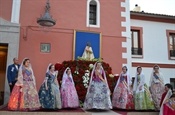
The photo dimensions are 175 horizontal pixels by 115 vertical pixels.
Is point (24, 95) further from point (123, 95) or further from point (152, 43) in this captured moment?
point (152, 43)

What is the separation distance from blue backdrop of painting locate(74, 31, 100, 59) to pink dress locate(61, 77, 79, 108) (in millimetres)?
2250

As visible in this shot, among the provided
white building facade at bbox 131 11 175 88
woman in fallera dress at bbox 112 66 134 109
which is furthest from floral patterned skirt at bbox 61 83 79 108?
white building facade at bbox 131 11 175 88

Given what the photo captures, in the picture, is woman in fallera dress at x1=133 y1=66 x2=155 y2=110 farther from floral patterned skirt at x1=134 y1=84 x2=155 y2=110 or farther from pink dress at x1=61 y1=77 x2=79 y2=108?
pink dress at x1=61 y1=77 x2=79 y2=108

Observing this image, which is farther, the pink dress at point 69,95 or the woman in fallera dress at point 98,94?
the pink dress at point 69,95

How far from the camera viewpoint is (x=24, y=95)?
640 centimetres

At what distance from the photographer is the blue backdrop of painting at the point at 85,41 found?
951 centimetres

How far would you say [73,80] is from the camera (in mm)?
8109

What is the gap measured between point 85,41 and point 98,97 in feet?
11.1

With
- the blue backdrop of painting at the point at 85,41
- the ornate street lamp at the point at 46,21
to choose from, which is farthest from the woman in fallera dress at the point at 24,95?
the blue backdrop of painting at the point at 85,41

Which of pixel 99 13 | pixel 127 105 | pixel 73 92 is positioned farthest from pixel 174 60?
pixel 73 92

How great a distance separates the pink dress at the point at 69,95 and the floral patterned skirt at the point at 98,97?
461 millimetres

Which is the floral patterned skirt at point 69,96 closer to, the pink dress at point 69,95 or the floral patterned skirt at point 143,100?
the pink dress at point 69,95

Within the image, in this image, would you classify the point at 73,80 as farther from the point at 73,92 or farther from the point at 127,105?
the point at 127,105

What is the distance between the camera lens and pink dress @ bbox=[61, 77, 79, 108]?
708 centimetres
